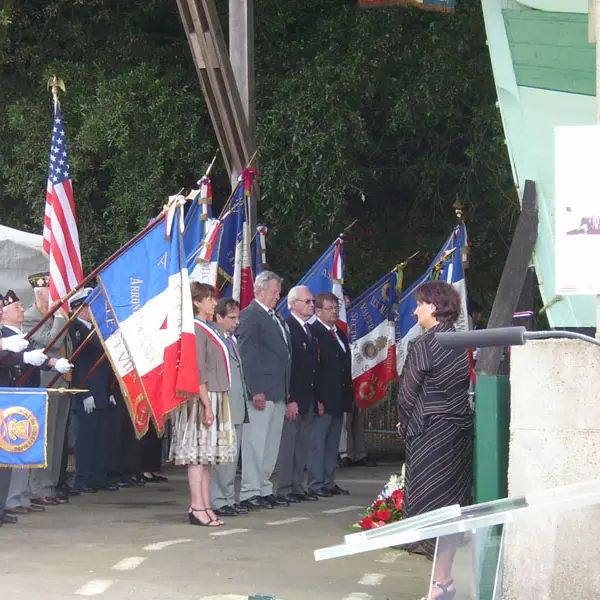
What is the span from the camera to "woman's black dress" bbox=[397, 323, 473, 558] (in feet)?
22.4

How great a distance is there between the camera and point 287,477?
11492mm

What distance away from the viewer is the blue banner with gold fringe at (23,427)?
909cm

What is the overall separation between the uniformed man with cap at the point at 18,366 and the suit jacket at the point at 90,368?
1.02m

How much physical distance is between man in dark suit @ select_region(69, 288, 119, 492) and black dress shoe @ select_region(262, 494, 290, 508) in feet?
6.03

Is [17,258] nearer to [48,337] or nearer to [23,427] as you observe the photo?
[48,337]

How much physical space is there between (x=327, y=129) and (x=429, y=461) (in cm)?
847

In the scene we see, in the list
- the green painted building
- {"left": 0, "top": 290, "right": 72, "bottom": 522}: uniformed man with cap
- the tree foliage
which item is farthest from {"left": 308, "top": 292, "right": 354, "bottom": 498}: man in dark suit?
the green painted building

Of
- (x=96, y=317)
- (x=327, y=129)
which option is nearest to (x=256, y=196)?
(x=327, y=129)

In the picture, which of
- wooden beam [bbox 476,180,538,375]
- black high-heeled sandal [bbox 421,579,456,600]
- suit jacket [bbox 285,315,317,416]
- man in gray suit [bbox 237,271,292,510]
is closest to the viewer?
black high-heeled sandal [bbox 421,579,456,600]

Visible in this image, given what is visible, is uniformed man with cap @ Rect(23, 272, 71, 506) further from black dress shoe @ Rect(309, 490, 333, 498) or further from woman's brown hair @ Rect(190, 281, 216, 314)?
black dress shoe @ Rect(309, 490, 333, 498)

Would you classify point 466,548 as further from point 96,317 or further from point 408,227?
point 408,227

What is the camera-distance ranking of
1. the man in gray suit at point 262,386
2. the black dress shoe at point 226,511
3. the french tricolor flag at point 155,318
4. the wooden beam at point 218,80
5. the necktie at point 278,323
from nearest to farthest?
the french tricolor flag at point 155,318 → the black dress shoe at point 226,511 → the man in gray suit at point 262,386 → the necktie at point 278,323 → the wooden beam at point 218,80

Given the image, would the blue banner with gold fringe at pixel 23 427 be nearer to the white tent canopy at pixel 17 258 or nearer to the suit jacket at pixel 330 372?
the suit jacket at pixel 330 372

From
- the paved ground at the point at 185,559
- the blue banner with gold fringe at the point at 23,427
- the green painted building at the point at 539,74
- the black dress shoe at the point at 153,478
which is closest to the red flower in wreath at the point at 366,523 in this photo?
the paved ground at the point at 185,559
